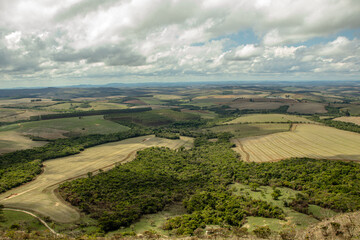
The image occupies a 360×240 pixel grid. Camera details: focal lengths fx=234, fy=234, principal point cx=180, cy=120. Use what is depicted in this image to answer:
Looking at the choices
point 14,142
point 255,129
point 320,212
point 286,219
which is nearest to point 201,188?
point 286,219

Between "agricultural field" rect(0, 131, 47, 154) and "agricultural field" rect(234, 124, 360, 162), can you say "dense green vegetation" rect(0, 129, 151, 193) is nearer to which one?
"agricultural field" rect(0, 131, 47, 154)

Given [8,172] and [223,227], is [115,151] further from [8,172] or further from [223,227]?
[223,227]

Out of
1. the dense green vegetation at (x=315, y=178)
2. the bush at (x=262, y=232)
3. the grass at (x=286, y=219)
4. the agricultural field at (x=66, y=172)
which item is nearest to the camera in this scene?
the bush at (x=262, y=232)

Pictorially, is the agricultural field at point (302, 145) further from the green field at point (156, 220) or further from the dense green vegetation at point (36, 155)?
the dense green vegetation at point (36, 155)

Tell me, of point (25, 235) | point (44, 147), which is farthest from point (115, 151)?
point (25, 235)

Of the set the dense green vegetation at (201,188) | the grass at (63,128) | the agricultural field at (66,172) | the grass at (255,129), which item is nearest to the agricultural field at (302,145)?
the grass at (255,129)
